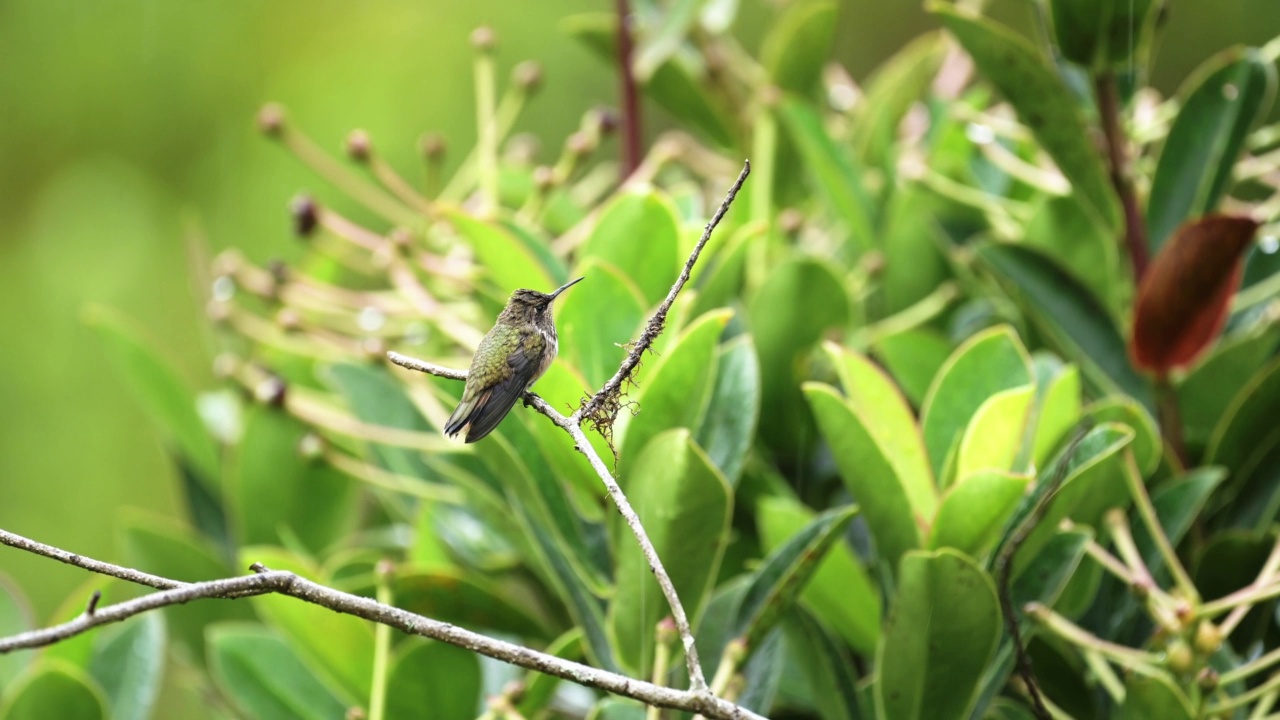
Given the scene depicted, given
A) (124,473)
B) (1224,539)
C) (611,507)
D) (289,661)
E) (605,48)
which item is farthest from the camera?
(124,473)

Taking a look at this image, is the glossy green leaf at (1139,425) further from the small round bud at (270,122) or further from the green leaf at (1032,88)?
the small round bud at (270,122)

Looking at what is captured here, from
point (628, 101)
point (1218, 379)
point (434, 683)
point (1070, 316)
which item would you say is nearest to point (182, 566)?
point (434, 683)

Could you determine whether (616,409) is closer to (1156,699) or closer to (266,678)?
(1156,699)

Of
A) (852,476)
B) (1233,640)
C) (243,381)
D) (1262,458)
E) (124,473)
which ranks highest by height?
(124,473)

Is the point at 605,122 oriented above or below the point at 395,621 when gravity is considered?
above

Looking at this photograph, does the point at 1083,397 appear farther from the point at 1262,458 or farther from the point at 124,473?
the point at 124,473

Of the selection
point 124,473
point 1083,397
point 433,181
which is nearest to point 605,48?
point 433,181
